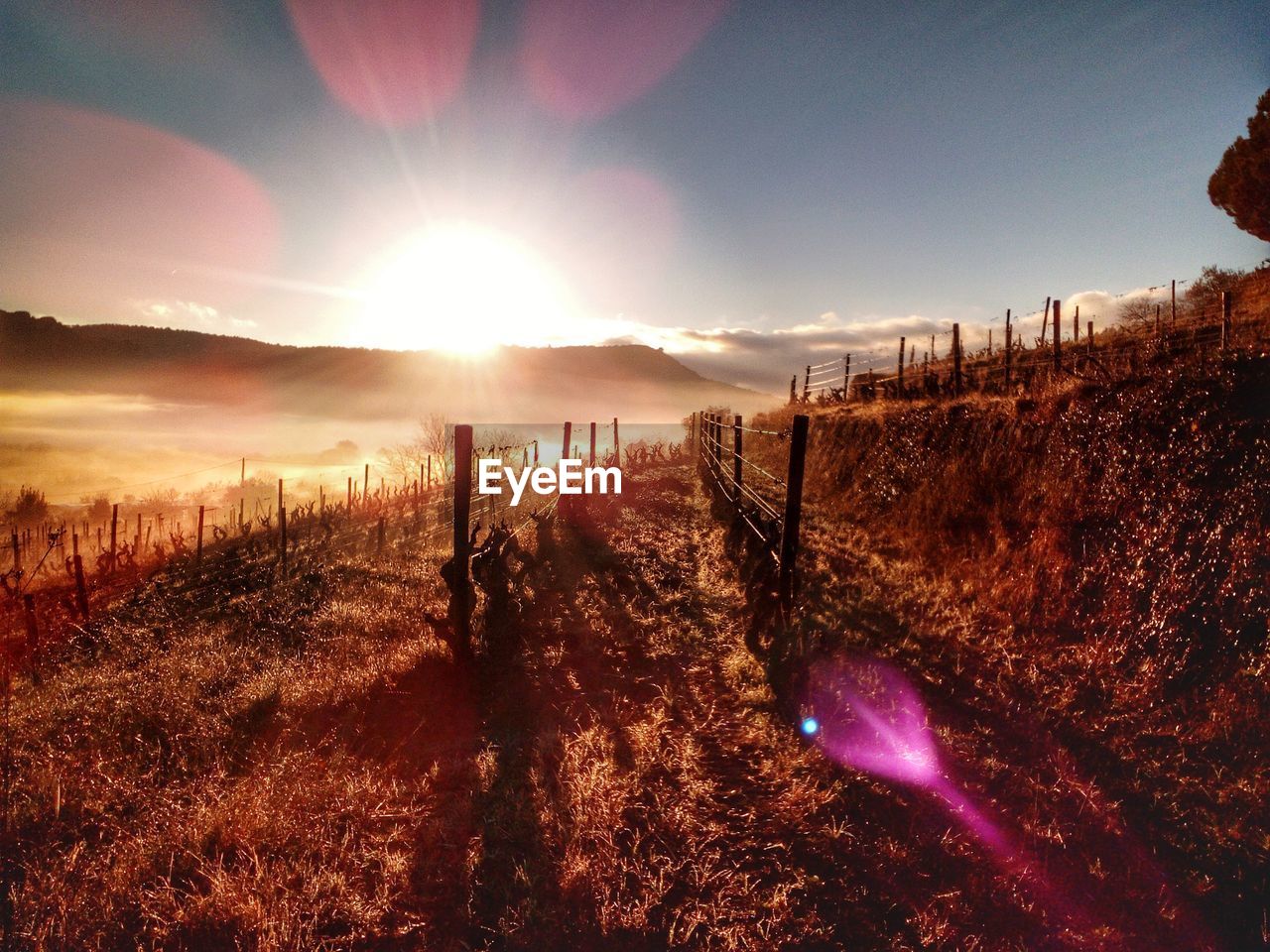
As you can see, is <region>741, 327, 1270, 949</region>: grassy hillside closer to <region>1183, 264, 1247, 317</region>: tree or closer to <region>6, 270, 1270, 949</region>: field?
<region>6, 270, 1270, 949</region>: field

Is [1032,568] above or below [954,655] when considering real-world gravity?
above

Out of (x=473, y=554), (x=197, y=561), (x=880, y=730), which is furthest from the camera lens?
(x=197, y=561)

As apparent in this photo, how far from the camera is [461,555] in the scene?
24.2ft

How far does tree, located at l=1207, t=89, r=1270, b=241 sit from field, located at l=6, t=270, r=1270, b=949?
102 feet

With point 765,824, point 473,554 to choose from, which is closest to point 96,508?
point 473,554

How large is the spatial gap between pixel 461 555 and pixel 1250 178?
3976 cm

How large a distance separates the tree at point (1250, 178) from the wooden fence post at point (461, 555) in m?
38.4

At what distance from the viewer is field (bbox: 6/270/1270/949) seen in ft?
11.2

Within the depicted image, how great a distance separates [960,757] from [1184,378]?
→ 5050 millimetres

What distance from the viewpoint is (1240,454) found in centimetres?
566

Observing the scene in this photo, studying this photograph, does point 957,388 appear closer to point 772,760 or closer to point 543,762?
point 772,760

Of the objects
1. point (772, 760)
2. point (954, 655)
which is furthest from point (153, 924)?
point (954, 655)

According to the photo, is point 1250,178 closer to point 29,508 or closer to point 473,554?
point 473,554

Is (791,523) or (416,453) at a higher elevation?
(791,523)
